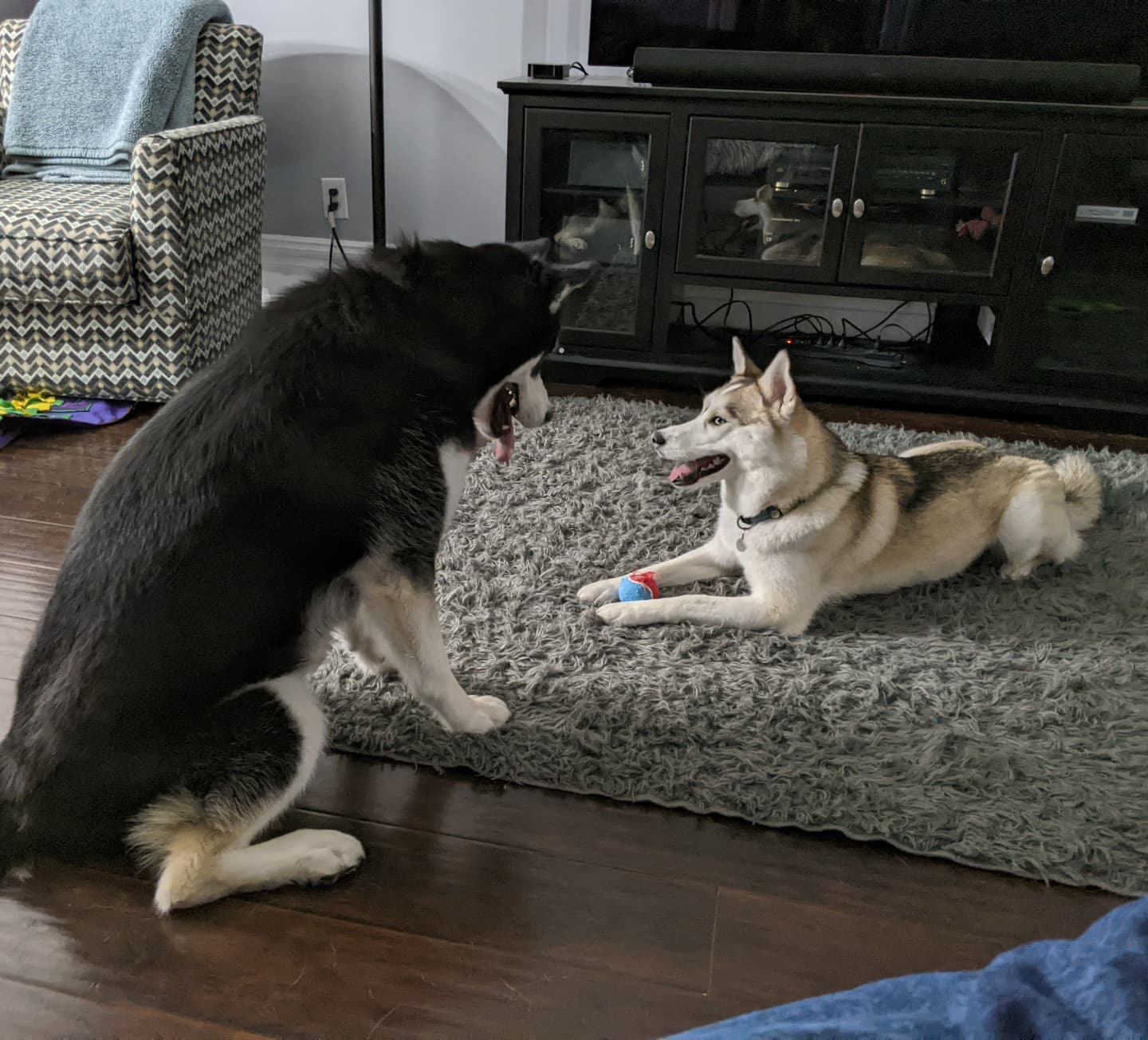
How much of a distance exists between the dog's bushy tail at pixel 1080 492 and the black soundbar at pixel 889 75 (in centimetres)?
→ 124

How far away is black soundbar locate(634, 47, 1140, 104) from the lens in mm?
2488

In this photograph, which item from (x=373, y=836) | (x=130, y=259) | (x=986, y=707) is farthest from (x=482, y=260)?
(x=130, y=259)

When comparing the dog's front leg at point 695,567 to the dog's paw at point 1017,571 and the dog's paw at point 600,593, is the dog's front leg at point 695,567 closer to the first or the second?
the dog's paw at point 600,593

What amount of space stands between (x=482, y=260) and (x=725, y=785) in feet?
2.79

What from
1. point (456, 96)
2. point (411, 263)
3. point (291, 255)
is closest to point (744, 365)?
point (411, 263)

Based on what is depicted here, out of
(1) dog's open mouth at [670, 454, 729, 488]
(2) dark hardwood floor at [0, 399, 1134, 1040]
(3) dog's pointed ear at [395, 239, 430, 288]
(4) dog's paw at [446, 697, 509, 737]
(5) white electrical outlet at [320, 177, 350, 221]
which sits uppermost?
(3) dog's pointed ear at [395, 239, 430, 288]

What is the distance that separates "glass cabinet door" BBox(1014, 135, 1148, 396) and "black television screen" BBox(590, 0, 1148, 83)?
391 millimetres

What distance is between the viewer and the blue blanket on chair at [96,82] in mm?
2678

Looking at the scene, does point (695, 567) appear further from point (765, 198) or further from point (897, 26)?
point (897, 26)

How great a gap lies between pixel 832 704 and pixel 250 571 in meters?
0.97

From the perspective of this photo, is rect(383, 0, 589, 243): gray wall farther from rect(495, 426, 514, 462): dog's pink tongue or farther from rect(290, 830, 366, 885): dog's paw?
rect(290, 830, 366, 885): dog's paw

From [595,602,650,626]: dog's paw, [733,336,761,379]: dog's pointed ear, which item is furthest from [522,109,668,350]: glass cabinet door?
[595,602,650,626]: dog's paw

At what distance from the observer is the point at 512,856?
1.21 meters

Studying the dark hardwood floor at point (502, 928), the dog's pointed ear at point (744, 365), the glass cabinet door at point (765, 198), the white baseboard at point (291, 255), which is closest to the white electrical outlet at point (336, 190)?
the white baseboard at point (291, 255)
